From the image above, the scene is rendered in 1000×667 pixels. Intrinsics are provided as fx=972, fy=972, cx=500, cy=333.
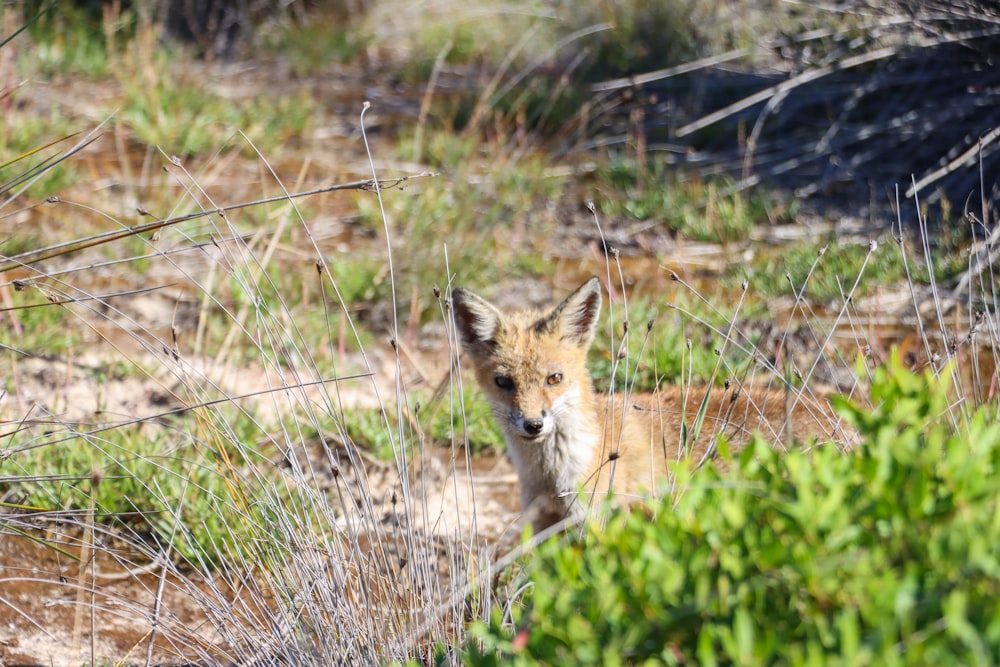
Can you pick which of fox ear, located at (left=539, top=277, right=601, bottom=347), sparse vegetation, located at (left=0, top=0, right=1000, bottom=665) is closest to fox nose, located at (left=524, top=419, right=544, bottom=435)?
sparse vegetation, located at (left=0, top=0, right=1000, bottom=665)

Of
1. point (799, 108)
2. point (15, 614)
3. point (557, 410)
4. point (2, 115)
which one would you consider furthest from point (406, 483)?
point (799, 108)

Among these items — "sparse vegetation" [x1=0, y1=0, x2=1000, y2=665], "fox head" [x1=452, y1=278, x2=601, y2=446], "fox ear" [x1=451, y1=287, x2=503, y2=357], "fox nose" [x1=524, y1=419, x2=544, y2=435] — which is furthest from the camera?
"fox ear" [x1=451, y1=287, x2=503, y2=357]

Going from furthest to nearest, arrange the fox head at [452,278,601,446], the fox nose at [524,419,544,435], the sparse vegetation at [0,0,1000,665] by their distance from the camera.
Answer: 1. the fox head at [452,278,601,446]
2. the fox nose at [524,419,544,435]
3. the sparse vegetation at [0,0,1000,665]

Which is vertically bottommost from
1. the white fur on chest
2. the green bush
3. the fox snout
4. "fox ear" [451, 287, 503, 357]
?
the white fur on chest

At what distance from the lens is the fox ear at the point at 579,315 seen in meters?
4.65

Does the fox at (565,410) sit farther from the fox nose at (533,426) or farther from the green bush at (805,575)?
the green bush at (805,575)

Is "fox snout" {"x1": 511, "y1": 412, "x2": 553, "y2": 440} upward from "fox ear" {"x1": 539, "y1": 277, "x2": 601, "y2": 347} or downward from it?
downward

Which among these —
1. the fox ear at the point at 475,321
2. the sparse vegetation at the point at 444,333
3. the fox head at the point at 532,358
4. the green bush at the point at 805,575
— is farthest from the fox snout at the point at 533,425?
the green bush at the point at 805,575

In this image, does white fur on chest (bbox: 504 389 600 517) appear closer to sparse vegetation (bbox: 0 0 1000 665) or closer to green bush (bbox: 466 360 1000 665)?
sparse vegetation (bbox: 0 0 1000 665)

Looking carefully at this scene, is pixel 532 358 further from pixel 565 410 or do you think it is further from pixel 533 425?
pixel 533 425

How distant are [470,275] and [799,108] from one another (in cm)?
382

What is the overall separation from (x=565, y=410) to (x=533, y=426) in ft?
0.93

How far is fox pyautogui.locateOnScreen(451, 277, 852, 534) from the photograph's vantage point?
4.42 metres

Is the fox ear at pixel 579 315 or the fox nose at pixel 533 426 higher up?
the fox ear at pixel 579 315
